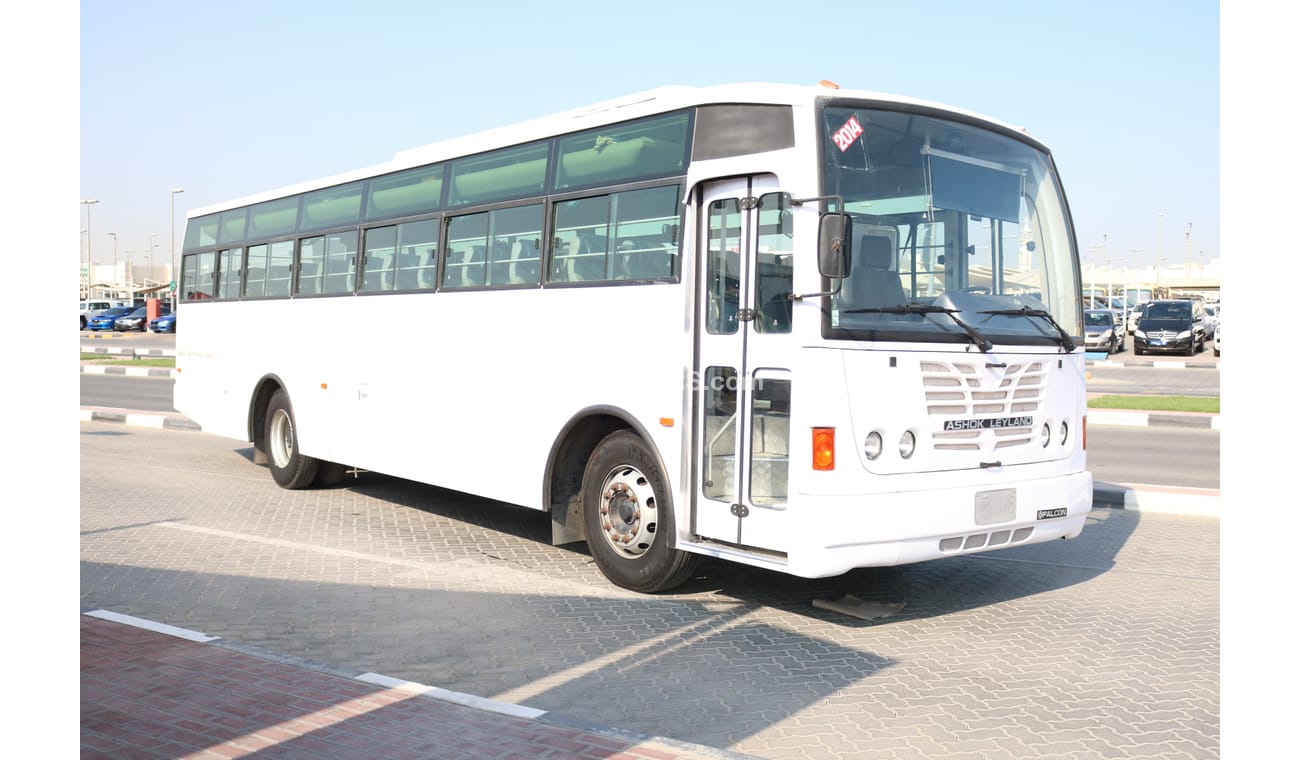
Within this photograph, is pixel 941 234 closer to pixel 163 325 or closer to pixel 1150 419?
pixel 1150 419

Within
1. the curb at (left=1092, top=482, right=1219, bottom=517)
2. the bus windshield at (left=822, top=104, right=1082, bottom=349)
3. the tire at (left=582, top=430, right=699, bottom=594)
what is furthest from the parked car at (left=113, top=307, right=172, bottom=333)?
the bus windshield at (left=822, top=104, right=1082, bottom=349)

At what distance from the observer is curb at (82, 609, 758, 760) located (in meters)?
4.72

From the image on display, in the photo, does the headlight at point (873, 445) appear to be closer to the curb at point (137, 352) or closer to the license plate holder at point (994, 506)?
the license plate holder at point (994, 506)

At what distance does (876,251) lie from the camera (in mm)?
6988

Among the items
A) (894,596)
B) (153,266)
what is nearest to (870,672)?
(894,596)

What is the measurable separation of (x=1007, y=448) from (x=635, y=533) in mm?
2497

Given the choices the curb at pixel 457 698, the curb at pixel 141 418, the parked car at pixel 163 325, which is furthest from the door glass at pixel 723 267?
the parked car at pixel 163 325

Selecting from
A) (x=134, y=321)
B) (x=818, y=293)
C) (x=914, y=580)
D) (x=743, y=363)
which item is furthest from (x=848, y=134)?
(x=134, y=321)

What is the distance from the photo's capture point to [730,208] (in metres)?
→ 7.41

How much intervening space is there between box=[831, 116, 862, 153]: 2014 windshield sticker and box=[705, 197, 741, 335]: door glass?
2.46ft

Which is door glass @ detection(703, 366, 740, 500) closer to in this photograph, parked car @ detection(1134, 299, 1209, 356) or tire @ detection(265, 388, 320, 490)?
tire @ detection(265, 388, 320, 490)

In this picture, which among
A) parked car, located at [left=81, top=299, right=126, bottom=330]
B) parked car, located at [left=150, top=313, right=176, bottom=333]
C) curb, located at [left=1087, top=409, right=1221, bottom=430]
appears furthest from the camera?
parked car, located at [left=81, top=299, right=126, bottom=330]

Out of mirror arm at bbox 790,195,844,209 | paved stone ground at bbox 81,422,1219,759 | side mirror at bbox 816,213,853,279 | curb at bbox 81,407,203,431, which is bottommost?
paved stone ground at bbox 81,422,1219,759

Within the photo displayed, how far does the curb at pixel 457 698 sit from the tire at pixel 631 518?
7.98 feet
